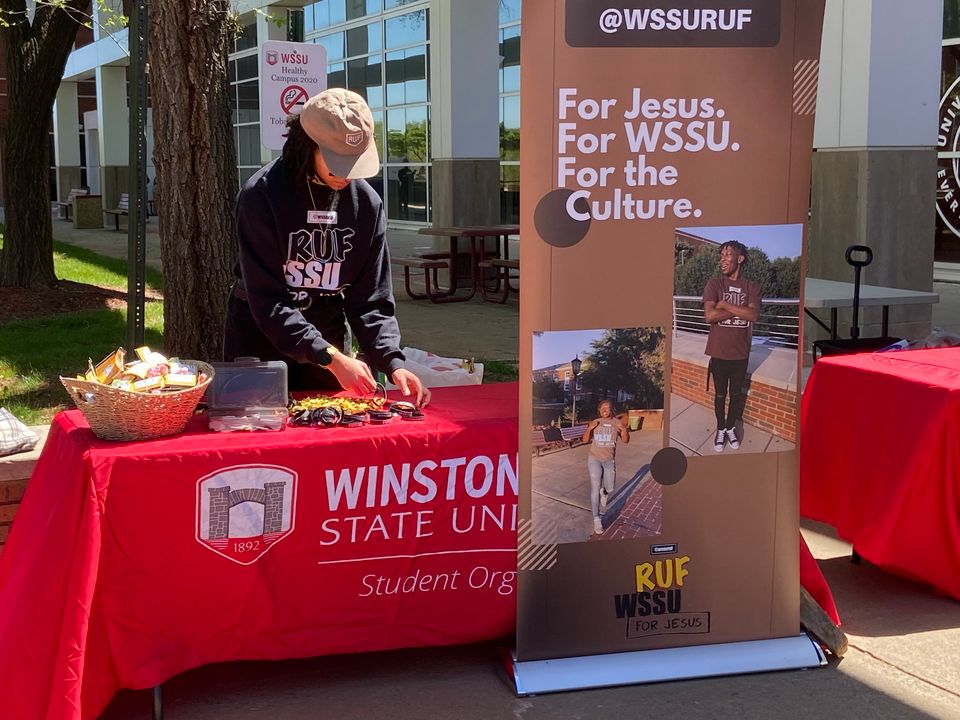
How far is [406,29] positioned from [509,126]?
11.1 ft

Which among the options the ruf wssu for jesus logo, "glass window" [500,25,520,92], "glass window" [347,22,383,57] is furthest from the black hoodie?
"glass window" [347,22,383,57]

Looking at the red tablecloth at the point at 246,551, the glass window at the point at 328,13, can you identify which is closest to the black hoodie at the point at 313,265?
the red tablecloth at the point at 246,551

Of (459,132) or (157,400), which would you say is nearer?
(157,400)

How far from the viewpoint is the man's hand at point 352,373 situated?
3521mm

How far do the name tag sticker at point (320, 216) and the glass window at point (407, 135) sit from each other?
19160 millimetres

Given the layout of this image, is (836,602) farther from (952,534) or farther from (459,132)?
Answer: (459,132)

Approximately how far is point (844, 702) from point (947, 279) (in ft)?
38.1

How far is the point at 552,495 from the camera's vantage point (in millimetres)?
3389

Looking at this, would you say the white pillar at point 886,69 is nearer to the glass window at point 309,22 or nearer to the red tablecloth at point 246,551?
the red tablecloth at point 246,551

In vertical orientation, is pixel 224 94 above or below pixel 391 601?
above

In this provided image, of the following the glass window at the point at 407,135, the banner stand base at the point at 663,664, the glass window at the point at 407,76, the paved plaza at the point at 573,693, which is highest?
the glass window at the point at 407,76

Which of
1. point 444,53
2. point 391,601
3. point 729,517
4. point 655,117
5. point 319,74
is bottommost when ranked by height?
point 391,601

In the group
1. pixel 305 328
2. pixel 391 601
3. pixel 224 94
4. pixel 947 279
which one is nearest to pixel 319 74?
pixel 224 94

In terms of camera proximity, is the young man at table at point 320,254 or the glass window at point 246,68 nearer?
the young man at table at point 320,254
